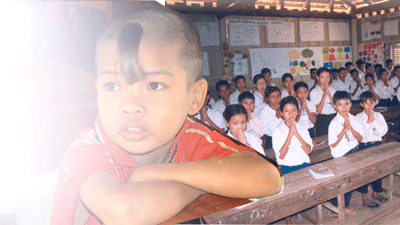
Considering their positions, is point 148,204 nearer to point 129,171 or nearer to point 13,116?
point 129,171

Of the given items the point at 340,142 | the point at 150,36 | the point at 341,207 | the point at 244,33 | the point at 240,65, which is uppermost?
the point at 244,33

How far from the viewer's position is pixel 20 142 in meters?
0.63

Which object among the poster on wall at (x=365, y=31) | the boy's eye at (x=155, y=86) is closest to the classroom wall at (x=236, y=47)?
the poster on wall at (x=365, y=31)

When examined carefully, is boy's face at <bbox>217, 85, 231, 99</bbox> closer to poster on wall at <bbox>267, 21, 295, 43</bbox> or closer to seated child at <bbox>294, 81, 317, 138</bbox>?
seated child at <bbox>294, 81, 317, 138</bbox>

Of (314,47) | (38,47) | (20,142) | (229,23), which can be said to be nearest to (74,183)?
(20,142)

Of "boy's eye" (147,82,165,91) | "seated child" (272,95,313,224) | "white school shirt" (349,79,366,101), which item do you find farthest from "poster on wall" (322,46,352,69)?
"boy's eye" (147,82,165,91)

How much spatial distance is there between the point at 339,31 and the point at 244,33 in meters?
2.84

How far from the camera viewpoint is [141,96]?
1.78 feet

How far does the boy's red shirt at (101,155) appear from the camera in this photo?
53 centimetres

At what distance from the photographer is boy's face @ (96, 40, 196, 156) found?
54 centimetres

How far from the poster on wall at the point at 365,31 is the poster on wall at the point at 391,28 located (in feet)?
1.15

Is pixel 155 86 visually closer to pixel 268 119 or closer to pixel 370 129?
pixel 268 119

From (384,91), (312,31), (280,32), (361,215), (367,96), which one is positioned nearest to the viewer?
(361,215)

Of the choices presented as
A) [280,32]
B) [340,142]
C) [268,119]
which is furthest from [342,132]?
[280,32]
